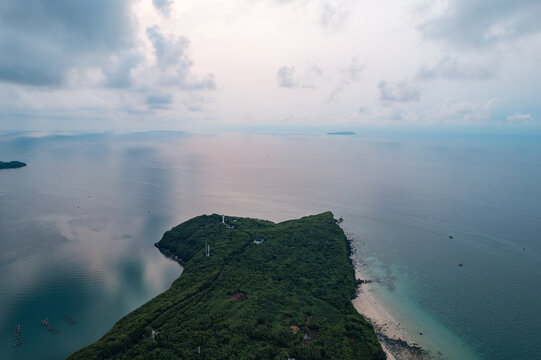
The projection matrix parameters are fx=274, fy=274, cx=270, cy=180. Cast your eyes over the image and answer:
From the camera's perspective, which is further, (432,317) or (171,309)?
(432,317)

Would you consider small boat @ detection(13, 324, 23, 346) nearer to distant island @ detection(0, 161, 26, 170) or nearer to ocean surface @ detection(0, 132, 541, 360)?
ocean surface @ detection(0, 132, 541, 360)

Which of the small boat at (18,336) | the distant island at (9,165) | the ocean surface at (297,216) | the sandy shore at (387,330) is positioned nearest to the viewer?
the sandy shore at (387,330)

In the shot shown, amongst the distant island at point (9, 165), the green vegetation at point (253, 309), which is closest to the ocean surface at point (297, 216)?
the green vegetation at point (253, 309)

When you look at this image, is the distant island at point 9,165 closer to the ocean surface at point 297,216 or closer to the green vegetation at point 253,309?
the ocean surface at point 297,216

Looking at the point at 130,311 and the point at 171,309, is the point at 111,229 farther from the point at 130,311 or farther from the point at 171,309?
the point at 171,309

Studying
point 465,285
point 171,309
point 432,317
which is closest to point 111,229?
point 171,309

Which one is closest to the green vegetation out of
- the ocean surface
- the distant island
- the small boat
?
the ocean surface

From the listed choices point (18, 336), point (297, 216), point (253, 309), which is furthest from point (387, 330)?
point (18, 336)
